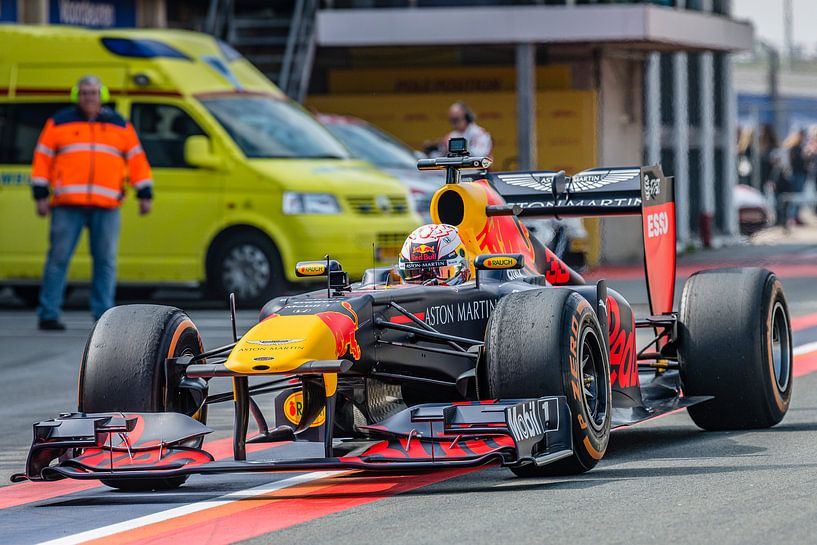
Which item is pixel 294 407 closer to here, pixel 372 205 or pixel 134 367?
pixel 134 367

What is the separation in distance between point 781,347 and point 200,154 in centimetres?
882

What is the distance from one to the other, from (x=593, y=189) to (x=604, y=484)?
2.85 meters

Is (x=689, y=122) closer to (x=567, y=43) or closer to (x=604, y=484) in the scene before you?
(x=567, y=43)

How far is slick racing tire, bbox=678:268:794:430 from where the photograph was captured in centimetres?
920

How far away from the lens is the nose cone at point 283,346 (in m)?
7.25

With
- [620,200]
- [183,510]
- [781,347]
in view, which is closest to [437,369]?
[183,510]

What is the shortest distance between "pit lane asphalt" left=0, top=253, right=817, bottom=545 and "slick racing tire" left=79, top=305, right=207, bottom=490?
0.36 m

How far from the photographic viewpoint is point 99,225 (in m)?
15.7

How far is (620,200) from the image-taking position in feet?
32.5

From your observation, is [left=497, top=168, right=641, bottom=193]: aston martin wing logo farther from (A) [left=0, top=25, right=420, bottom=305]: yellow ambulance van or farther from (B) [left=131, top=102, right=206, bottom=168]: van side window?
(B) [left=131, top=102, right=206, bottom=168]: van side window

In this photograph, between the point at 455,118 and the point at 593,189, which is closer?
the point at 593,189

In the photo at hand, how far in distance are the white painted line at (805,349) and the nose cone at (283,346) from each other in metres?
6.55

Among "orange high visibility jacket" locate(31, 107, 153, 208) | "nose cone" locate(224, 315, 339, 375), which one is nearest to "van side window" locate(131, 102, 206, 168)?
"orange high visibility jacket" locate(31, 107, 153, 208)

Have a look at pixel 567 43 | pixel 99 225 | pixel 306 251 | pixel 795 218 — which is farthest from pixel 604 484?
pixel 795 218
